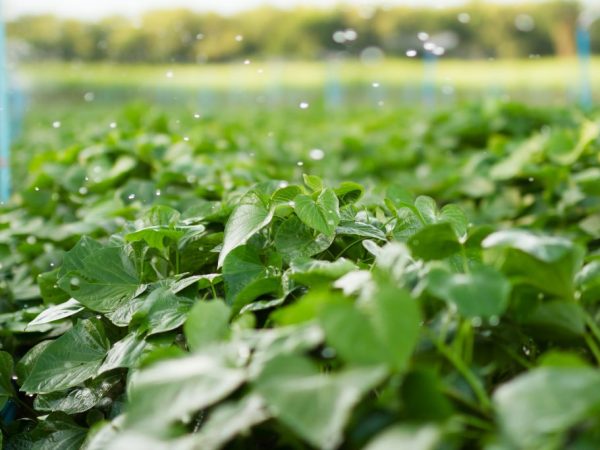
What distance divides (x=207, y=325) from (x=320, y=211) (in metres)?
0.34

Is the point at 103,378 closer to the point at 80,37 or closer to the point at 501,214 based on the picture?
the point at 501,214

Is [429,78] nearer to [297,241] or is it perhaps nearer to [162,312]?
[297,241]

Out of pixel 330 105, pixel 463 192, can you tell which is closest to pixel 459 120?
pixel 463 192

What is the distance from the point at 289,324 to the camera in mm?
849

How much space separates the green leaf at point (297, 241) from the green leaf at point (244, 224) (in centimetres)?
3

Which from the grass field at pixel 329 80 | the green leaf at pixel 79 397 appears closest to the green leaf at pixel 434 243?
the green leaf at pixel 79 397

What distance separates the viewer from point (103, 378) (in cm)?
124

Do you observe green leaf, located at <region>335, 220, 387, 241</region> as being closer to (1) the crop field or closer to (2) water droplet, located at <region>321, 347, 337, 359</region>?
(1) the crop field

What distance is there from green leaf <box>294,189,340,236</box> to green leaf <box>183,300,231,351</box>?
0.95 feet

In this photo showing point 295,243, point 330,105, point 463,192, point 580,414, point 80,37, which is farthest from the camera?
point 80,37

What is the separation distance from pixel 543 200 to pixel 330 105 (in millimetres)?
12424

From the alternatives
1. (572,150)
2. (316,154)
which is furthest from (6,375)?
(316,154)

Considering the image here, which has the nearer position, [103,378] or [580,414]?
[580,414]

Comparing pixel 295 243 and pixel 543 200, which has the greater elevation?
pixel 295 243
